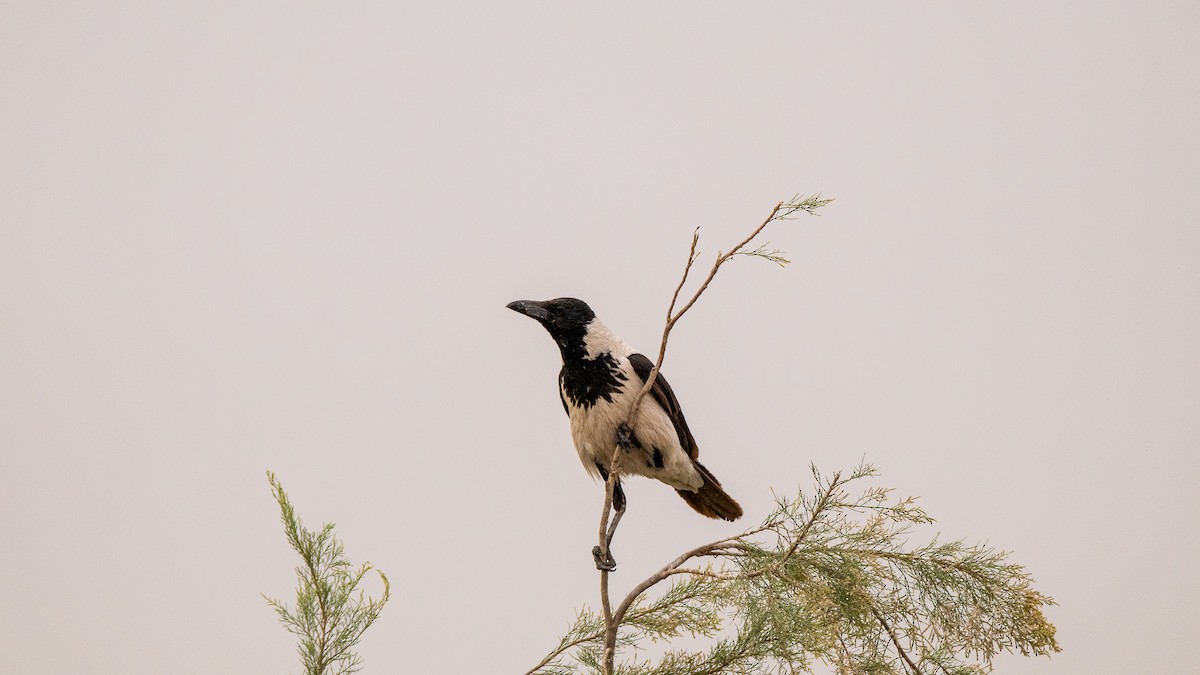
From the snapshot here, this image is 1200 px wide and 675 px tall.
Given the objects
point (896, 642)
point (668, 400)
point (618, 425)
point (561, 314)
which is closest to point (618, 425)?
point (618, 425)

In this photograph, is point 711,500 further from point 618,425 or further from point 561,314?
point 561,314

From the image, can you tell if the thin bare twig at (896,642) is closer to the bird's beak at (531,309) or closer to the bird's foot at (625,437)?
the bird's foot at (625,437)

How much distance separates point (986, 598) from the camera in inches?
126

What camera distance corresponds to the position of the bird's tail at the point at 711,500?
4.38 metres

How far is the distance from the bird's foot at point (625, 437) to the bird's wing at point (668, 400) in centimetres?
22

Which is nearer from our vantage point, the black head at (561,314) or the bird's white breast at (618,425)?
the bird's white breast at (618,425)

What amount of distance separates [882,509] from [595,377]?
1.41 metres

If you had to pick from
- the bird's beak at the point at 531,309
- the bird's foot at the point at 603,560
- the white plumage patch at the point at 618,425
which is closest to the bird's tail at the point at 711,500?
the white plumage patch at the point at 618,425

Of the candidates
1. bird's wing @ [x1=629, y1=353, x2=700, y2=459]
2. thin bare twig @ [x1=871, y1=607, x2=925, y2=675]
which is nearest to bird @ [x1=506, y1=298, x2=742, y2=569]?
bird's wing @ [x1=629, y1=353, x2=700, y2=459]

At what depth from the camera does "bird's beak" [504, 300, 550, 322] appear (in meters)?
4.22

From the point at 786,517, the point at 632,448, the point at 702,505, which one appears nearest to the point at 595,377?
the point at 632,448

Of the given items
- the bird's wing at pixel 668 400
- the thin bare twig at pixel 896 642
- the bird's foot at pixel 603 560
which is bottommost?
the thin bare twig at pixel 896 642

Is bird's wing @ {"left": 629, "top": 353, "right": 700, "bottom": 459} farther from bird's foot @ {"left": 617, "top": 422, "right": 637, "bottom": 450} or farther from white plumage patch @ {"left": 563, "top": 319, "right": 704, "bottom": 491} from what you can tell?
bird's foot @ {"left": 617, "top": 422, "right": 637, "bottom": 450}

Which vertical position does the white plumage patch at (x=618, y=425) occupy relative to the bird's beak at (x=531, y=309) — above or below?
below
